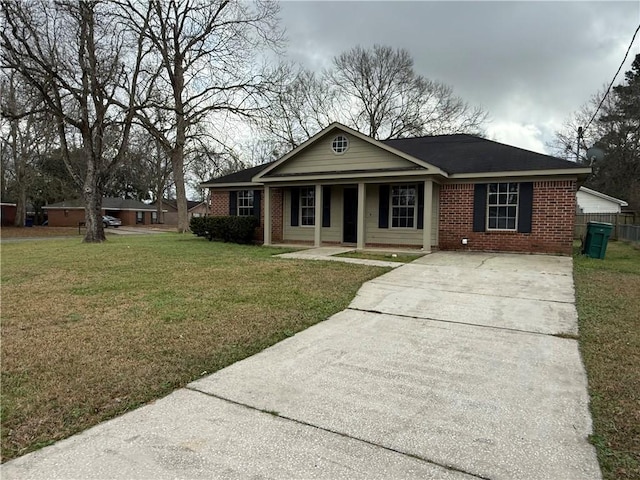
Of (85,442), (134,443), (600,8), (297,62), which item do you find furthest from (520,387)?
(297,62)

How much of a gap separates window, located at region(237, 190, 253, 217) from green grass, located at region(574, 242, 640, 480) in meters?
12.0

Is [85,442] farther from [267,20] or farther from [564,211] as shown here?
[267,20]

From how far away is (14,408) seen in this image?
9.54ft

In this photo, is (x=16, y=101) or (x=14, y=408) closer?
(x=14, y=408)

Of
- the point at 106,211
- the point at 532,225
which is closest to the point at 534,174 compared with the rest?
the point at 532,225

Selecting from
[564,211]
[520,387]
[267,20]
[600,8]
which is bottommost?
[520,387]

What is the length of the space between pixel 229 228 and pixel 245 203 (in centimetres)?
168

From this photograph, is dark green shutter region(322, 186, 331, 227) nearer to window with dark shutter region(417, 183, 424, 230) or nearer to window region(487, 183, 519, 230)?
window with dark shutter region(417, 183, 424, 230)

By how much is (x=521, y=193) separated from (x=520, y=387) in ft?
33.9

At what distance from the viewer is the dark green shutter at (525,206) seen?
1238 centimetres

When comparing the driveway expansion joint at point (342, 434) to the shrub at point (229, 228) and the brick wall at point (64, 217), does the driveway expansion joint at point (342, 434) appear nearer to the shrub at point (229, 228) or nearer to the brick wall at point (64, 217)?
the shrub at point (229, 228)

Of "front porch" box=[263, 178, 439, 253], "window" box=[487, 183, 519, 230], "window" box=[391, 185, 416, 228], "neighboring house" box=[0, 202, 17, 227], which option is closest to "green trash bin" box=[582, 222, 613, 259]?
"window" box=[487, 183, 519, 230]

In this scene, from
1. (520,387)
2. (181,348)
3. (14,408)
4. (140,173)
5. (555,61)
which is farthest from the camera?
(140,173)

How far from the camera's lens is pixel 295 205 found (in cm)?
1611
